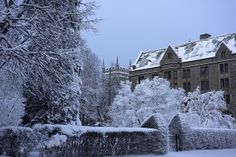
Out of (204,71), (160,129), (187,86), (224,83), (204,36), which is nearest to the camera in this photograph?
(160,129)

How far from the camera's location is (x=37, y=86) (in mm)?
13234

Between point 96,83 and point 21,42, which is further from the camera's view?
point 96,83

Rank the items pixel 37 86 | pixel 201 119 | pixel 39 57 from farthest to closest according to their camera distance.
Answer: pixel 201 119
pixel 37 86
pixel 39 57

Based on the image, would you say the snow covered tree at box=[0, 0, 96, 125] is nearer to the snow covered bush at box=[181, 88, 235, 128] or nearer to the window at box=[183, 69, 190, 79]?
the snow covered bush at box=[181, 88, 235, 128]

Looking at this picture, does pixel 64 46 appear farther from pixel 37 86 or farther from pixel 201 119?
pixel 201 119

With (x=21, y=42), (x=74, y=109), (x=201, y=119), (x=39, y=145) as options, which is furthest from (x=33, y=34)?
(x=201, y=119)

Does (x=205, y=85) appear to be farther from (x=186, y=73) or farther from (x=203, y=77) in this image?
(x=186, y=73)

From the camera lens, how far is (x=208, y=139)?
27859mm

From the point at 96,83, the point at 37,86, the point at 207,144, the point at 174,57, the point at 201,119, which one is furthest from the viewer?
the point at 174,57

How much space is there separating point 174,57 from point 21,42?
5112 cm

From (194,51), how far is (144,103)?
2325cm

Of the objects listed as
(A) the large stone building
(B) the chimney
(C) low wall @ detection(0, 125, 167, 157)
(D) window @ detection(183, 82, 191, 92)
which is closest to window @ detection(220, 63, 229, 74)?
(A) the large stone building

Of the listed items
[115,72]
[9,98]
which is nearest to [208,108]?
[9,98]

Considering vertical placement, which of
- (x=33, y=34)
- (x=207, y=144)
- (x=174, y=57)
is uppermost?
(x=174, y=57)
